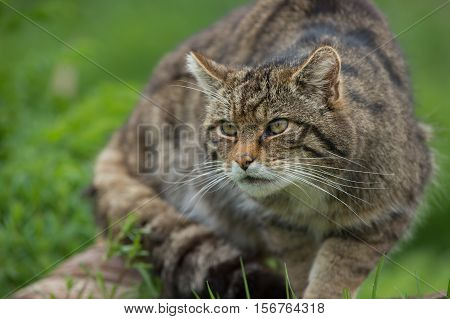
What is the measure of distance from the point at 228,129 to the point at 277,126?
0.27 metres

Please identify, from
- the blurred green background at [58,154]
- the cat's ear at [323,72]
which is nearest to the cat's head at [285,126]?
the cat's ear at [323,72]

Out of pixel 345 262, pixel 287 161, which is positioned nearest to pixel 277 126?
pixel 287 161

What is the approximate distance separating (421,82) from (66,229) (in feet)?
18.6

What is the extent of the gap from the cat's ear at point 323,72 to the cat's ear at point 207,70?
40cm

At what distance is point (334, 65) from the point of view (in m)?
3.44

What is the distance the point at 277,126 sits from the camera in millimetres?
3553

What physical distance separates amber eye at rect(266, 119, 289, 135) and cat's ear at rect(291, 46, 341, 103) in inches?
7.8

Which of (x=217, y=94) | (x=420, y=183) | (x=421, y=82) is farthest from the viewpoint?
(x=421, y=82)

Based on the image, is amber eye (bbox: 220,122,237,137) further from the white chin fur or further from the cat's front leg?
the cat's front leg

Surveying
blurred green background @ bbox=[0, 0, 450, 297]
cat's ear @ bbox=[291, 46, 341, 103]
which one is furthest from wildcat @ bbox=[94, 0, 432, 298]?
blurred green background @ bbox=[0, 0, 450, 297]

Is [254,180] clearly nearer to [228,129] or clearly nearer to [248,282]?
[228,129]

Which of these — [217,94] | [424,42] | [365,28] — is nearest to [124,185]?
[217,94]

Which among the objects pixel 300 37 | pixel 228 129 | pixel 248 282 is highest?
pixel 300 37

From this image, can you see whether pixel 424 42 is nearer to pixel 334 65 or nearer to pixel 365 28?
pixel 365 28
